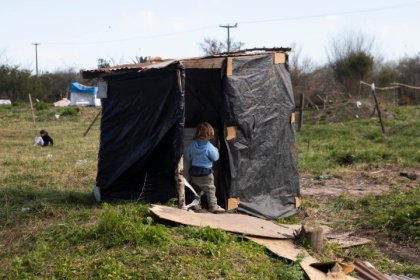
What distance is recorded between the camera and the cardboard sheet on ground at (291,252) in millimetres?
5883

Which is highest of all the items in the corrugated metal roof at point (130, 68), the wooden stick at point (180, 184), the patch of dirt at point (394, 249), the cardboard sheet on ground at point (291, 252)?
the corrugated metal roof at point (130, 68)

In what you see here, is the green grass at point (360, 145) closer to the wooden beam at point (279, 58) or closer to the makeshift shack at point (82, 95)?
the wooden beam at point (279, 58)

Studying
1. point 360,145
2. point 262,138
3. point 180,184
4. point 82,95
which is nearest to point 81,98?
point 82,95

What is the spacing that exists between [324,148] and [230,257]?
42.0ft

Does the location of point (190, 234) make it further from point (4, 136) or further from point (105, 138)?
point (4, 136)

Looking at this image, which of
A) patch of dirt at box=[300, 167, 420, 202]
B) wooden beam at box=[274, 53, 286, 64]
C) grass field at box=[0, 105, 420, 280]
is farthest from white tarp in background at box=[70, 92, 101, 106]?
wooden beam at box=[274, 53, 286, 64]

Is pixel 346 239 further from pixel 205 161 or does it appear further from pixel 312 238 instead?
pixel 205 161

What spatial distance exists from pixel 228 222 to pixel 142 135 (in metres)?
2.15

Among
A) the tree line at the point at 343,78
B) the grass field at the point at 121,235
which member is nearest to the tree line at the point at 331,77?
the tree line at the point at 343,78

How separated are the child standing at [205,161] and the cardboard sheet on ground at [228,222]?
739mm

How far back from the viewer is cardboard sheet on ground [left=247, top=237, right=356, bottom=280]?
588 cm

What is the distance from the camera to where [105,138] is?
909 cm

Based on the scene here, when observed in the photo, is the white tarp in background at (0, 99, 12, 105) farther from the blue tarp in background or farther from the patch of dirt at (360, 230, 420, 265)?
the patch of dirt at (360, 230, 420, 265)

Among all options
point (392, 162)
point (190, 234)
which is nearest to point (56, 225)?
point (190, 234)
